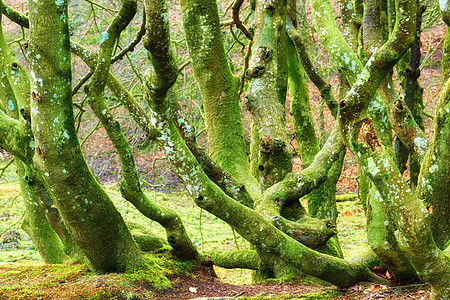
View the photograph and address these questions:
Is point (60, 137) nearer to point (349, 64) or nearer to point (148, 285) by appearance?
point (148, 285)

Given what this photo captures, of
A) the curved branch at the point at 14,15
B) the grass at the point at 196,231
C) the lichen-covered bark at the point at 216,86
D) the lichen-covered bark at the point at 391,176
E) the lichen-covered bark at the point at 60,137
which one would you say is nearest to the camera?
the lichen-covered bark at the point at 391,176

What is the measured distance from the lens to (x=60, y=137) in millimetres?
2902

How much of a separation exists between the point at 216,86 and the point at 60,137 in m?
2.34

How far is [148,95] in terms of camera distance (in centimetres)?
285

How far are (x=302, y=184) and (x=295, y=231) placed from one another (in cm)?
50

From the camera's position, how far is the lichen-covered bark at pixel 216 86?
4.52 meters

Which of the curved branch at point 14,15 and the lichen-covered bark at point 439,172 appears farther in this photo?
the curved branch at point 14,15

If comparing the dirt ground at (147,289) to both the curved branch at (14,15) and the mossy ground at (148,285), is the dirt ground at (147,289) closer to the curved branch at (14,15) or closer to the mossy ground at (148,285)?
the mossy ground at (148,285)

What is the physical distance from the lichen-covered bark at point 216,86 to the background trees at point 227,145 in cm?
1

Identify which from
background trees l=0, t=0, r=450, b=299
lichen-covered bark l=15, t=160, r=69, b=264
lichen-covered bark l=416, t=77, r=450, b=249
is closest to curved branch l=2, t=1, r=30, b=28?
background trees l=0, t=0, r=450, b=299

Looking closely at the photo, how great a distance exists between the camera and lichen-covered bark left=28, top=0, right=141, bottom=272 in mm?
2771

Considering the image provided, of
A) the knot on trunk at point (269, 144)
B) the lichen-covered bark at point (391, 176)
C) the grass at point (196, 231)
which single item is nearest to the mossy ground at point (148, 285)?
the lichen-covered bark at point (391, 176)

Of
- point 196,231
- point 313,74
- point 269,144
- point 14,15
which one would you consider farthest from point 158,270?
point 196,231

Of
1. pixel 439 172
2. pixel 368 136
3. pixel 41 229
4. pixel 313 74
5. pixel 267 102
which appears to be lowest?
pixel 439 172
